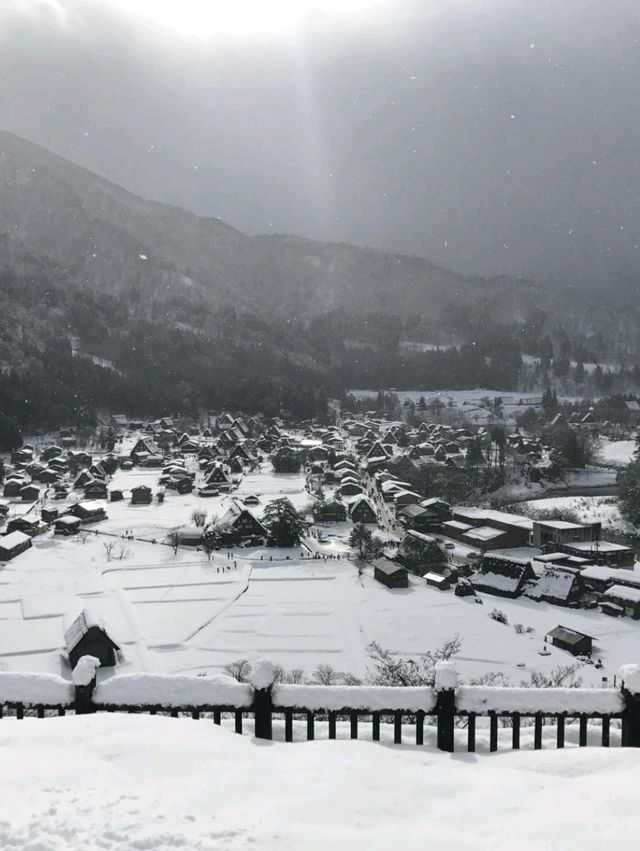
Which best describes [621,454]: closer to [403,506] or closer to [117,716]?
[403,506]

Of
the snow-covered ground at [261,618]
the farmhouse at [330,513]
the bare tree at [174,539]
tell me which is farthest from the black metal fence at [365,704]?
the farmhouse at [330,513]

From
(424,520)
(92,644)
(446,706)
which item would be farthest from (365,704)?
(424,520)

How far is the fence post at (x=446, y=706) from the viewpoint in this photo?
5.21 m

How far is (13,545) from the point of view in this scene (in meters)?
33.1

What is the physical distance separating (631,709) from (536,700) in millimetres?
821

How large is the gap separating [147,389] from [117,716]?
109 metres

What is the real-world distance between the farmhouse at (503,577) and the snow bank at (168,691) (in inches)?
995

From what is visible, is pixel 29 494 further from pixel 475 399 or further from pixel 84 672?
pixel 475 399

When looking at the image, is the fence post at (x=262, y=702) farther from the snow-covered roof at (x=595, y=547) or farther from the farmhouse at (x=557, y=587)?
the snow-covered roof at (x=595, y=547)

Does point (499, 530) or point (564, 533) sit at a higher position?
point (564, 533)

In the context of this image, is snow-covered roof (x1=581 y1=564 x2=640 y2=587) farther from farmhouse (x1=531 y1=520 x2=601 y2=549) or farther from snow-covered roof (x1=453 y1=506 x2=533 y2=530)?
snow-covered roof (x1=453 y1=506 x2=533 y2=530)

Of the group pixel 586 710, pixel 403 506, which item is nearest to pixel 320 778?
pixel 586 710

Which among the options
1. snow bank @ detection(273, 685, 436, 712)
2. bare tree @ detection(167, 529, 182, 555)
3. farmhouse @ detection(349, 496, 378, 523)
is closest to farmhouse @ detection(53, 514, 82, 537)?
bare tree @ detection(167, 529, 182, 555)

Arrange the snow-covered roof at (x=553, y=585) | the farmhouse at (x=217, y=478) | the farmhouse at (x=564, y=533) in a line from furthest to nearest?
the farmhouse at (x=217, y=478), the farmhouse at (x=564, y=533), the snow-covered roof at (x=553, y=585)
